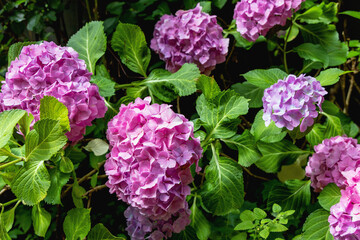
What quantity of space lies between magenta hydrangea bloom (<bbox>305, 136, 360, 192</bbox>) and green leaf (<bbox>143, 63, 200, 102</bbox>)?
1.27ft

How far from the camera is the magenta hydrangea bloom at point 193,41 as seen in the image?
1311mm

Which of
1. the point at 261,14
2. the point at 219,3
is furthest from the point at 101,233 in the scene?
the point at 219,3

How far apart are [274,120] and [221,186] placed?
0.20m

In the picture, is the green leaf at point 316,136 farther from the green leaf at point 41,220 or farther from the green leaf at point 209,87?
the green leaf at point 41,220

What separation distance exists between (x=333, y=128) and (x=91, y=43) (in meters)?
0.73

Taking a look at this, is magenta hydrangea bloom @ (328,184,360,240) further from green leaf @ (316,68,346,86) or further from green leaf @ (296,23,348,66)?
green leaf @ (296,23,348,66)

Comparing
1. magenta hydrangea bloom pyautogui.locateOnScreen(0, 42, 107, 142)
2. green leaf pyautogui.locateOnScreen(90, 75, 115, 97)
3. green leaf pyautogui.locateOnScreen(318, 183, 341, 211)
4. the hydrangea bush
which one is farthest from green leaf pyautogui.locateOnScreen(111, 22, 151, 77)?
green leaf pyautogui.locateOnScreen(318, 183, 341, 211)

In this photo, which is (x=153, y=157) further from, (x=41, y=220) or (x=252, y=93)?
(x=252, y=93)

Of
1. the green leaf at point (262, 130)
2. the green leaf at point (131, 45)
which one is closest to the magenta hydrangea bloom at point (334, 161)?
the green leaf at point (262, 130)

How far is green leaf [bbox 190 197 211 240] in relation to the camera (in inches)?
45.2

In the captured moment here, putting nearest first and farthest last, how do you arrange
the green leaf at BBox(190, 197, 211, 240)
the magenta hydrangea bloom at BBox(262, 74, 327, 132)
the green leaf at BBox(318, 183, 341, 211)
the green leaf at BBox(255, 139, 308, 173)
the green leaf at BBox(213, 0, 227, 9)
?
the magenta hydrangea bloom at BBox(262, 74, 327, 132) → the green leaf at BBox(318, 183, 341, 211) → the green leaf at BBox(190, 197, 211, 240) → the green leaf at BBox(255, 139, 308, 173) → the green leaf at BBox(213, 0, 227, 9)

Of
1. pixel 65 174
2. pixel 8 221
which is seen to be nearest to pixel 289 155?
pixel 65 174

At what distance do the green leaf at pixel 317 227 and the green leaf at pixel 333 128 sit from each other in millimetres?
252

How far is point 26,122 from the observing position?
91 centimetres
